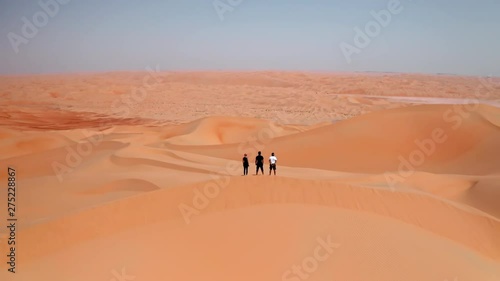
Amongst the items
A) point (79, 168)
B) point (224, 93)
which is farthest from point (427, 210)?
point (224, 93)

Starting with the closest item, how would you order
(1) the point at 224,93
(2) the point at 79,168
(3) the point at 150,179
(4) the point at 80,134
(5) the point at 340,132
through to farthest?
(3) the point at 150,179, (2) the point at 79,168, (5) the point at 340,132, (4) the point at 80,134, (1) the point at 224,93

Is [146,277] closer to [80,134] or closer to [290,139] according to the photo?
[290,139]

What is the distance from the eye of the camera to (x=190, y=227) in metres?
8.73

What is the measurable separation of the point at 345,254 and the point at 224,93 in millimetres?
60427

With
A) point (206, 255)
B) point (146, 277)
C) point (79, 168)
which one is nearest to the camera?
point (146, 277)

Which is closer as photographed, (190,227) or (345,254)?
(345,254)

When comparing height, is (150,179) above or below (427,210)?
above

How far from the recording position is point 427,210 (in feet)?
35.8

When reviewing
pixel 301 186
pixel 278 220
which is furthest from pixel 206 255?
pixel 301 186

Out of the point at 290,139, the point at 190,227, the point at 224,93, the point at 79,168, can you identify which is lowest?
the point at 190,227

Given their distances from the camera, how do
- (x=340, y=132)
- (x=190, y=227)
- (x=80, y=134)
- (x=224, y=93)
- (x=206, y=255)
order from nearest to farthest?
(x=206, y=255) → (x=190, y=227) → (x=340, y=132) → (x=80, y=134) → (x=224, y=93)

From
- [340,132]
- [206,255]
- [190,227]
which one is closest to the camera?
[206,255]

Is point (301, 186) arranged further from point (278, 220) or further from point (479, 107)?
point (479, 107)

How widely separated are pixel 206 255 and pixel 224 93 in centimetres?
6049
